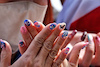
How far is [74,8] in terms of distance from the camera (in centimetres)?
121

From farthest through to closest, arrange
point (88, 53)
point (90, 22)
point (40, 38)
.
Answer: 1. point (90, 22)
2. point (88, 53)
3. point (40, 38)

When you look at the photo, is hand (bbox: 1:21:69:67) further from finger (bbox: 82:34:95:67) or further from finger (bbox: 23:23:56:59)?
finger (bbox: 82:34:95:67)

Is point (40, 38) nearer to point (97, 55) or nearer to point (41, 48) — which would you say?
point (41, 48)

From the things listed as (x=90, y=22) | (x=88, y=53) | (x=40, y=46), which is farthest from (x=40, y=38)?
(x=90, y=22)

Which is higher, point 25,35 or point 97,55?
point 25,35

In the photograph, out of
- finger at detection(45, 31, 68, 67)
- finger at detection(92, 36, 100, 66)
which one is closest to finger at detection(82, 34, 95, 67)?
finger at detection(92, 36, 100, 66)

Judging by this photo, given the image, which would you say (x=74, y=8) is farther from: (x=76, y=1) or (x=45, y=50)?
(x=45, y=50)

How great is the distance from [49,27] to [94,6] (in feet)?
2.36

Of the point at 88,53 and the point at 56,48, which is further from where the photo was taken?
the point at 88,53

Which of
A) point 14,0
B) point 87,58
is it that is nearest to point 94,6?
point 87,58

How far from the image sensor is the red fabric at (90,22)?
3.61 ft

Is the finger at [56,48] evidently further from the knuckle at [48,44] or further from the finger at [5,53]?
the finger at [5,53]

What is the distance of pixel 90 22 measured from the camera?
3.62 ft

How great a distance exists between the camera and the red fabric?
110 cm
